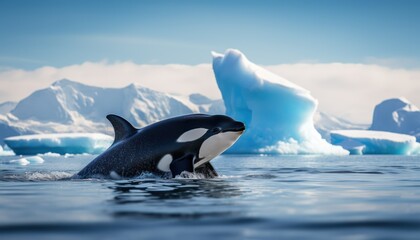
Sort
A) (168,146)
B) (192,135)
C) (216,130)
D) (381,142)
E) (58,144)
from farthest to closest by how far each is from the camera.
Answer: (58,144) < (381,142) < (216,130) < (192,135) < (168,146)

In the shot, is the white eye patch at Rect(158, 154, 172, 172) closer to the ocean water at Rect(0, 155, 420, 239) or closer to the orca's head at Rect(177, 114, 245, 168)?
the orca's head at Rect(177, 114, 245, 168)

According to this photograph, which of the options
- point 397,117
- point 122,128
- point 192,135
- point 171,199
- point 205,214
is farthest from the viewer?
point 397,117

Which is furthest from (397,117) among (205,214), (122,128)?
(205,214)

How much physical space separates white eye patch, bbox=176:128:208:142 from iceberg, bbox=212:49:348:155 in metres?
43.3

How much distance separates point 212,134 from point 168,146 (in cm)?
81

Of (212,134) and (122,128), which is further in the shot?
(122,128)

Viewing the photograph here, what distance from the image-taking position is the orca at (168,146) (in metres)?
10.0

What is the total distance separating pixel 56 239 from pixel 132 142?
6.38m

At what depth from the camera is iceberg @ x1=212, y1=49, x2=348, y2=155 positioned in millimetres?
53656

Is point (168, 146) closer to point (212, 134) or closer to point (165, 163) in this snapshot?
point (165, 163)

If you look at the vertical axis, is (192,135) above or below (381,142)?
above

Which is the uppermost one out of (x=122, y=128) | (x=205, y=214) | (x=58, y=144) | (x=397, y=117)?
(x=397, y=117)

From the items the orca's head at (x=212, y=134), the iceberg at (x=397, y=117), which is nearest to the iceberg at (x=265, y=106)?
the orca's head at (x=212, y=134)

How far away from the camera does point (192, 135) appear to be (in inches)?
400
